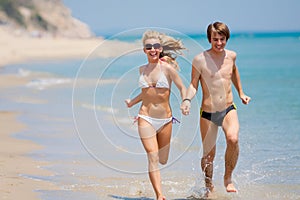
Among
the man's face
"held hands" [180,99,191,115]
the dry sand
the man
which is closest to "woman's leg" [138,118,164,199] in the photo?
"held hands" [180,99,191,115]

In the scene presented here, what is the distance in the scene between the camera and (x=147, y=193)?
23.6ft

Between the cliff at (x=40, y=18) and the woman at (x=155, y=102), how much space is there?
78133 millimetres

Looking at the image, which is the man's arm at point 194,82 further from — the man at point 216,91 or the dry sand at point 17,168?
the dry sand at point 17,168

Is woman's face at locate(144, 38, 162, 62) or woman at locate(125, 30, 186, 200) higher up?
woman's face at locate(144, 38, 162, 62)

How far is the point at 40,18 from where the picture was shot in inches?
3971

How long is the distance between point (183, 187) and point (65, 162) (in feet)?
6.53

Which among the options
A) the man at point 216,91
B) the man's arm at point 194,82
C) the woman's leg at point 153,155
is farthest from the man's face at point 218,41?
the woman's leg at point 153,155

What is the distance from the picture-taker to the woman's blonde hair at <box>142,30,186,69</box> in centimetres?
655

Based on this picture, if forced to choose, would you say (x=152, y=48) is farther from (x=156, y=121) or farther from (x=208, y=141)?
(x=208, y=141)

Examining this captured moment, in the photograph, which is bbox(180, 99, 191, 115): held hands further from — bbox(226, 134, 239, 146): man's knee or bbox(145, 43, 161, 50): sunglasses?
bbox(145, 43, 161, 50): sunglasses

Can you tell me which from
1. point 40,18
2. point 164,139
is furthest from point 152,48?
point 40,18

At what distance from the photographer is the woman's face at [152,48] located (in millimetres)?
6465

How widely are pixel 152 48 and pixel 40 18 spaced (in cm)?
9668

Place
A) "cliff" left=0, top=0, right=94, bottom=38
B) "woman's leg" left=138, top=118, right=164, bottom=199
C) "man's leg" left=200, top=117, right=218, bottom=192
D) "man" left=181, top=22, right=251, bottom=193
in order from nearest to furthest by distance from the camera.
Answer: "woman's leg" left=138, top=118, right=164, bottom=199
"man" left=181, top=22, right=251, bottom=193
"man's leg" left=200, top=117, right=218, bottom=192
"cliff" left=0, top=0, right=94, bottom=38
